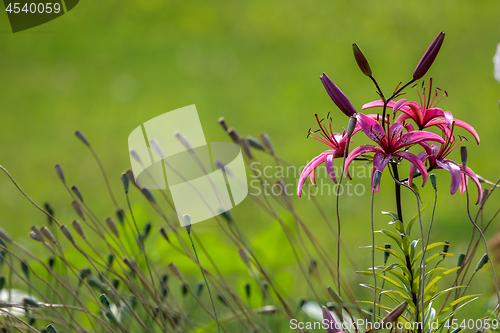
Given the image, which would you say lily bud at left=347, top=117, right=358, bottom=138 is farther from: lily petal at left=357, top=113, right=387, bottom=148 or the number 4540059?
the number 4540059

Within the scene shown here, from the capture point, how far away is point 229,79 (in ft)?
8.97

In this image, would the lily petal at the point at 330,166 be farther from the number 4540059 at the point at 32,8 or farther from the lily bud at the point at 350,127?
the number 4540059 at the point at 32,8

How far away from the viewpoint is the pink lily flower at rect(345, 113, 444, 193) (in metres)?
0.45

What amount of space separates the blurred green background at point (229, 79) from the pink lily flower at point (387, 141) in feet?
3.30

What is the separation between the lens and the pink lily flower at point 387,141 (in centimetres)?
45

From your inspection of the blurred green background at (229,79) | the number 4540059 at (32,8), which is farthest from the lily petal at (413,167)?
the number 4540059 at (32,8)

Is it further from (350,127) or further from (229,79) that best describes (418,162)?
(229,79)

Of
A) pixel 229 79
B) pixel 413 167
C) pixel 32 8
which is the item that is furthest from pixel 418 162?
pixel 229 79

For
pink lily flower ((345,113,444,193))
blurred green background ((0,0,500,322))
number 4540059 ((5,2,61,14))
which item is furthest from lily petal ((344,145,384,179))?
number 4540059 ((5,2,61,14))

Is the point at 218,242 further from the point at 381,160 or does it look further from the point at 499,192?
Result: the point at 499,192

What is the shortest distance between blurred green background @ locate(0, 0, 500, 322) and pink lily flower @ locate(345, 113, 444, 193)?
1006 millimetres

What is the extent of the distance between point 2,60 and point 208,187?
2345 millimetres

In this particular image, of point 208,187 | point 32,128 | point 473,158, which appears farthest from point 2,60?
point 473,158

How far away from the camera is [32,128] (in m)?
2.42
